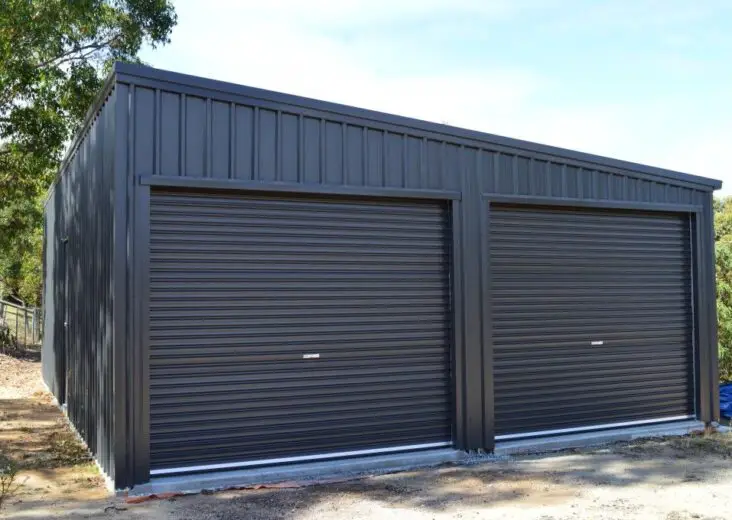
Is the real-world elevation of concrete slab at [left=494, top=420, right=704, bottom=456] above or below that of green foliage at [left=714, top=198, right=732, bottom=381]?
below

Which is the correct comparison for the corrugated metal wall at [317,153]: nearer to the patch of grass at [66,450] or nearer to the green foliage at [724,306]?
the patch of grass at [66,450]

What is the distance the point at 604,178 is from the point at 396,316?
301cm

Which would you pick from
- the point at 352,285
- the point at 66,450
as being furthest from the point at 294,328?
the point at 66,450

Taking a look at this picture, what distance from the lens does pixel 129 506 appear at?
531 cm

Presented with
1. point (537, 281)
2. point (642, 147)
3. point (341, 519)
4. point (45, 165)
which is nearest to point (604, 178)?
point (537, 281)

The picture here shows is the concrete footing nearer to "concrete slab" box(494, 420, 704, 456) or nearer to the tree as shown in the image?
"concrete slab" box(494, 420, 704, 456)

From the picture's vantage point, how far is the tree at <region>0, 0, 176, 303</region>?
11.1 m

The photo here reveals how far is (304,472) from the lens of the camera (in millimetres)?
6262

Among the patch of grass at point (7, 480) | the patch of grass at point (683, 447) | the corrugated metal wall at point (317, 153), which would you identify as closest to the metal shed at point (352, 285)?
the corrugated metal wall at point (317, 153)

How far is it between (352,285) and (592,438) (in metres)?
3.19

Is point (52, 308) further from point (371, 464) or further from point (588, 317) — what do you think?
point (588, 317)

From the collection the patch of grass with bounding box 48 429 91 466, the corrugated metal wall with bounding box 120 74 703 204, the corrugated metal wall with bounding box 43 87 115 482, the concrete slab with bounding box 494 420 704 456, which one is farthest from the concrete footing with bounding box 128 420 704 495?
the corrugated metal wall with bounding box 120 74 703 204

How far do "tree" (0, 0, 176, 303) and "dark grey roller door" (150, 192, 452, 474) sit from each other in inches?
256

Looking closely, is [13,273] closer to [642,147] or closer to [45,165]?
[45,165]
